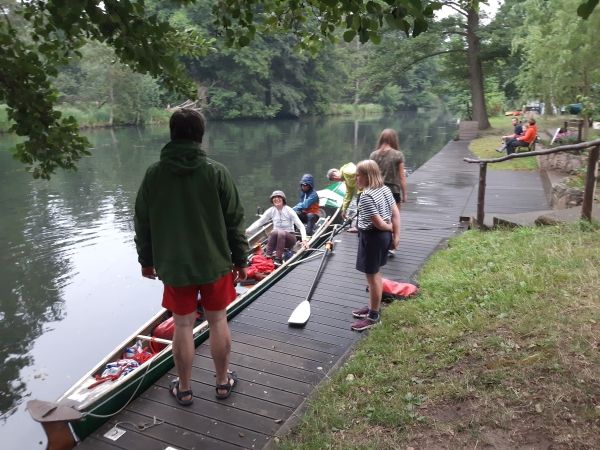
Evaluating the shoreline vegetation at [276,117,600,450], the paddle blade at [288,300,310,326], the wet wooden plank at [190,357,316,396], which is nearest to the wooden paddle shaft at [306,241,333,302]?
the paddle blade at [288,300,310,326]

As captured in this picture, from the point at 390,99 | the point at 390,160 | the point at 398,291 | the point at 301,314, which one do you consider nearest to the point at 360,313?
the point at 398,291

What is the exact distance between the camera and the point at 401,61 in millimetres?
26297

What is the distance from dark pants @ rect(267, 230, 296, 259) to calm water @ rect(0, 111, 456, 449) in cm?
219

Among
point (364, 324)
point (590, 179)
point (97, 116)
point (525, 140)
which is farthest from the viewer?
point (97, 116)

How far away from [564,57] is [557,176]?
11.8 feet

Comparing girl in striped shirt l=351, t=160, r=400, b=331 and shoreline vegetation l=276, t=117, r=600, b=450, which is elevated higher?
girl in striped shirt l=351, t=160, r=400, b=331

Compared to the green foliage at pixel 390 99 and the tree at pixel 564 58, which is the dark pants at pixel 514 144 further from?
the green foliage at pixel 390 99

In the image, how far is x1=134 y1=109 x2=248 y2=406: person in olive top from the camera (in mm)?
2873

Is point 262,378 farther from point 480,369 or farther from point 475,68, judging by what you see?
point 475,68

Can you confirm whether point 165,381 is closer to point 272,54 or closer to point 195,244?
point 195,244

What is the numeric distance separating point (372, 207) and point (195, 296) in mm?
1708

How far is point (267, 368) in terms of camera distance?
4152 millimetres

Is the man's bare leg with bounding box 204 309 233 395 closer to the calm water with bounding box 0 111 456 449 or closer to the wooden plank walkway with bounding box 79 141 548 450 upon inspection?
the wooden plank walkway with bounding box 79 141 548 450

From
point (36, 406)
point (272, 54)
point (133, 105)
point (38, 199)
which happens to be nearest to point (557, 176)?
point (36, 406)
